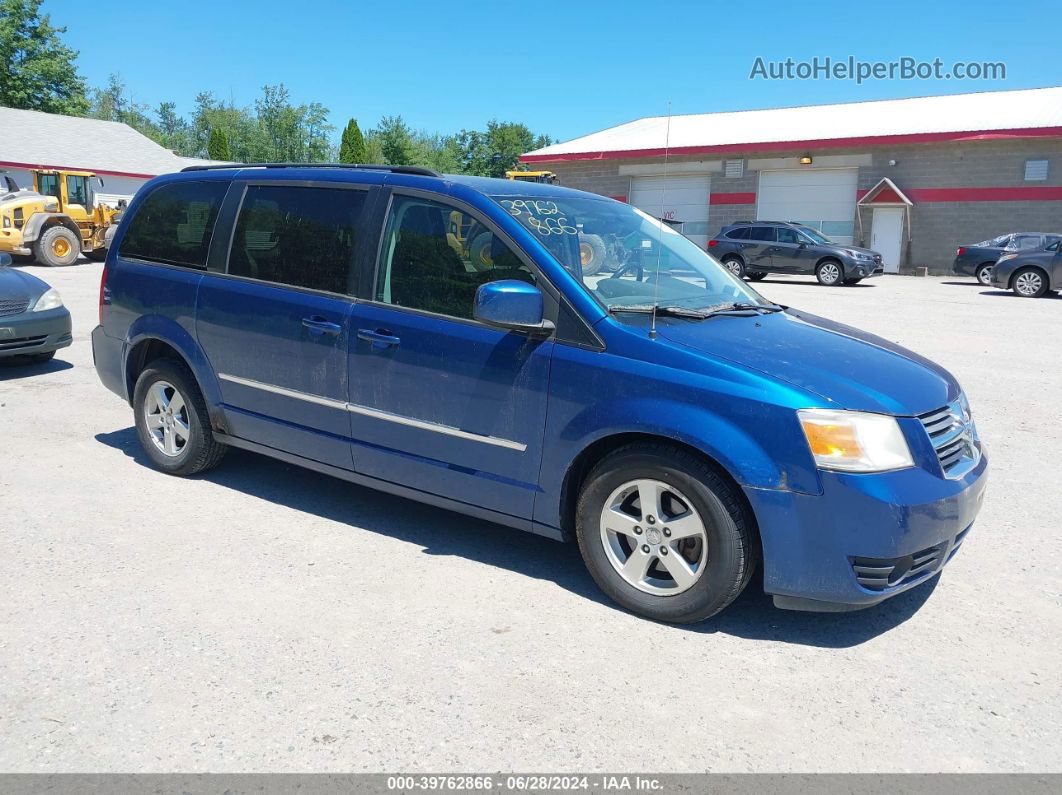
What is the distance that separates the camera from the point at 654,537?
11.9 ft

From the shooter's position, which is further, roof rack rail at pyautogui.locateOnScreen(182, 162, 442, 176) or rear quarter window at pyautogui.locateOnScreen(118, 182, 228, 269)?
rear quarter window at pyautogui.locateOnScreen(118, 182, 228, 269)

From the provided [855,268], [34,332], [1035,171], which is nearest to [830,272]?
[855,268]

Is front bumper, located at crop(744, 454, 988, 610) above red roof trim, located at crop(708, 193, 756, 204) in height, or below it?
below

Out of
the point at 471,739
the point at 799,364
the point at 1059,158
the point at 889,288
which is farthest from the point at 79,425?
the point at 1059,158

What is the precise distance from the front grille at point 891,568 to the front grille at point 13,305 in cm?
815

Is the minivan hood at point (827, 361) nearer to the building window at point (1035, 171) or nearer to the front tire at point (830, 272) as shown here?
the front tire at point (830, 272)

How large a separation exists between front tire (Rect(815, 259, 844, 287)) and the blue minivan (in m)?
19.5

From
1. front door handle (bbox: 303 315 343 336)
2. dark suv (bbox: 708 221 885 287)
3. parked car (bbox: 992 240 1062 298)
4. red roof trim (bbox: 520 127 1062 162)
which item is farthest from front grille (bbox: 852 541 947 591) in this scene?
red roof trim (bbox: 520 127 1062 162)

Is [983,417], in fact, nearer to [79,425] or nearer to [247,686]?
[247,686]

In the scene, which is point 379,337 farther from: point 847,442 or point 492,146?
point 492,146

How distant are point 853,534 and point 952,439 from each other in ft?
2.48

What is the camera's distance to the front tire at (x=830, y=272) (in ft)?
75.5

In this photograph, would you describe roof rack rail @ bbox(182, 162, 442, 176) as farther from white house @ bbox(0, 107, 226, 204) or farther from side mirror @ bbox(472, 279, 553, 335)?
white house @ bbox(0, 107, 226, 204)

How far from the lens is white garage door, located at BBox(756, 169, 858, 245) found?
3088cm
